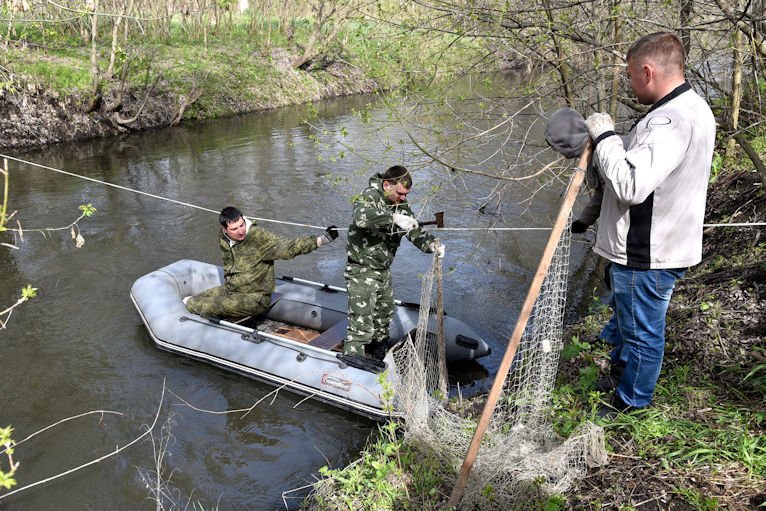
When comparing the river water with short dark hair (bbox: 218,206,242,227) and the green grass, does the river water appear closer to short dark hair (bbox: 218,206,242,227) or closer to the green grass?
short dark hair (bbox: 218,206,242,227)

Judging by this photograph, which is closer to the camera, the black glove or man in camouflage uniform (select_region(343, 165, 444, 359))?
the black glove

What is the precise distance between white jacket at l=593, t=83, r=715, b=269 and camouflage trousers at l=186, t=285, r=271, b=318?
12.7 feet

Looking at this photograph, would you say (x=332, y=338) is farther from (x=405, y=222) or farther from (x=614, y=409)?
(x=614, y=409)

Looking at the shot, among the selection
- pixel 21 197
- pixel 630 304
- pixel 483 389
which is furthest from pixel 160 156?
pixel 630 304

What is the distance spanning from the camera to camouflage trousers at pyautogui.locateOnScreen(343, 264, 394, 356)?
5.00 meters

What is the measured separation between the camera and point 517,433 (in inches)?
135

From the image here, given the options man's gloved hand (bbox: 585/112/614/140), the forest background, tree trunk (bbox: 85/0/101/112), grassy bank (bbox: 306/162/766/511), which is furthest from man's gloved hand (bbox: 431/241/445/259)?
tree trunk (bbox: 85/0/101/112)

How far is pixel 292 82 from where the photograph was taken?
68.1 feet

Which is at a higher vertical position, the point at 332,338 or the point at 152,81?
the point at 152,81

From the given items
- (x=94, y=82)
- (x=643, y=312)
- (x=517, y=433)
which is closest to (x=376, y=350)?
(x=517, y=433)

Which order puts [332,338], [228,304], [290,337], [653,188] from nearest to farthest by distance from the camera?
[653,188], [332,338], [228,304], [290,337]

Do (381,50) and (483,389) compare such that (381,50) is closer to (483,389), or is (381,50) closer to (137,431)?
(483,389)

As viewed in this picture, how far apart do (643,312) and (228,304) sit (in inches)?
164

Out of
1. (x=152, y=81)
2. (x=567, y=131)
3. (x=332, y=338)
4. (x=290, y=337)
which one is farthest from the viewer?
(x=152, y=81)
